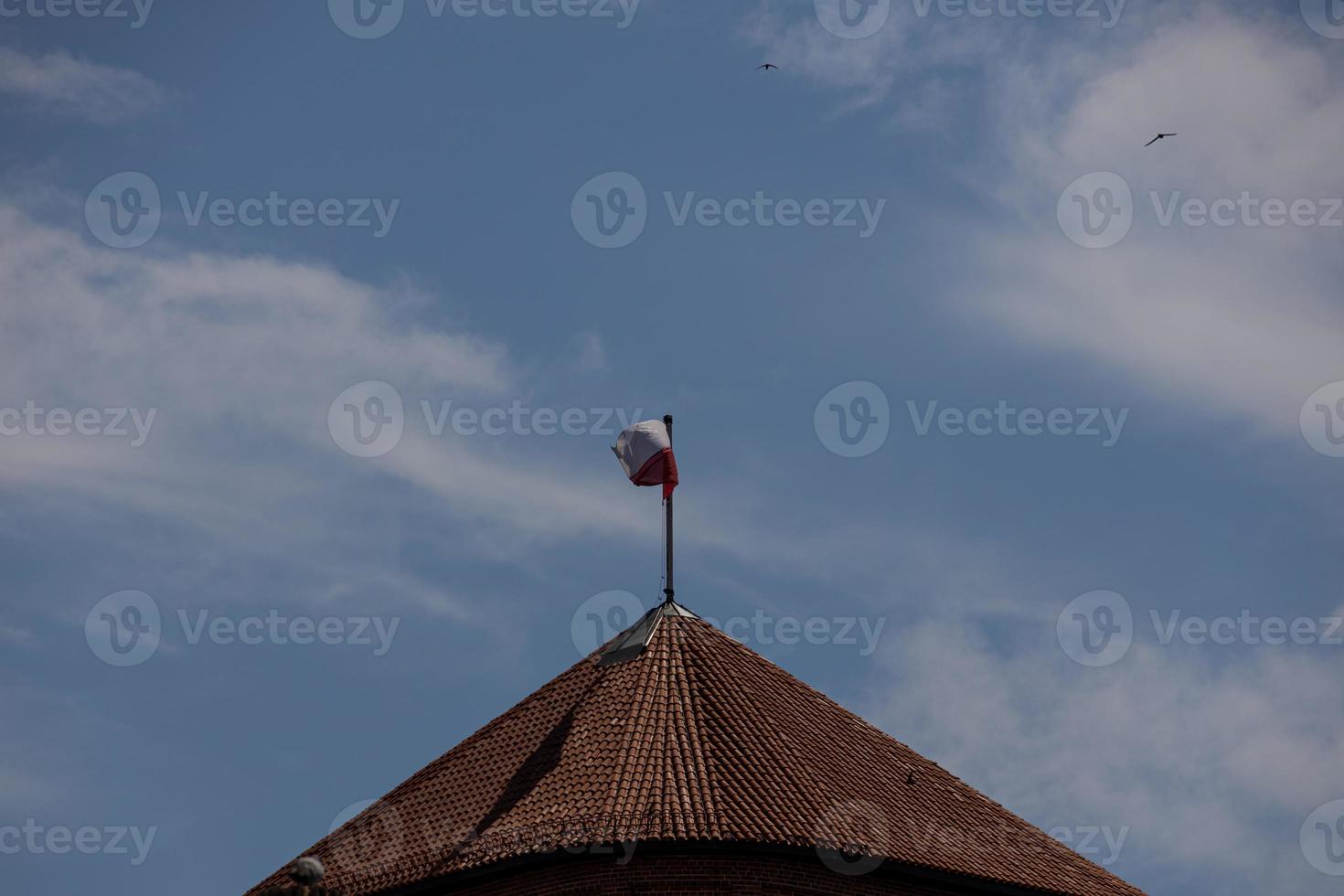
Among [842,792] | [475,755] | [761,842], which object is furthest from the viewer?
[475,755]

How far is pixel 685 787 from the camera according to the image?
3194 cm

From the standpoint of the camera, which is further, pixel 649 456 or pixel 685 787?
pixel 649 456

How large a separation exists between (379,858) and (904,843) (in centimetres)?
956

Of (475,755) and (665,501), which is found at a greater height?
(665,501)

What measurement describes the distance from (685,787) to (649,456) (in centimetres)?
835

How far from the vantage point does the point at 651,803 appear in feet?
103

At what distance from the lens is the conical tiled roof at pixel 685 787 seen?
31641 millimetres

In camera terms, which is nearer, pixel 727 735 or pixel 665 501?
pixel 727 735

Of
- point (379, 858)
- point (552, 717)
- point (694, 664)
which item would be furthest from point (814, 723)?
point (379, 858)

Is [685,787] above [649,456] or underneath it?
underneath

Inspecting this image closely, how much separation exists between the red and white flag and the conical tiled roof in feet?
9.30

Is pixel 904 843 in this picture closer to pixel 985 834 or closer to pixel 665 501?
pixel 985 834

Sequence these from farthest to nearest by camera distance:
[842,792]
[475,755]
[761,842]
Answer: [475,755] → [842,792] → [761,842]

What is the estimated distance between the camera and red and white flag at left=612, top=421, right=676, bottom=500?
125 ft
